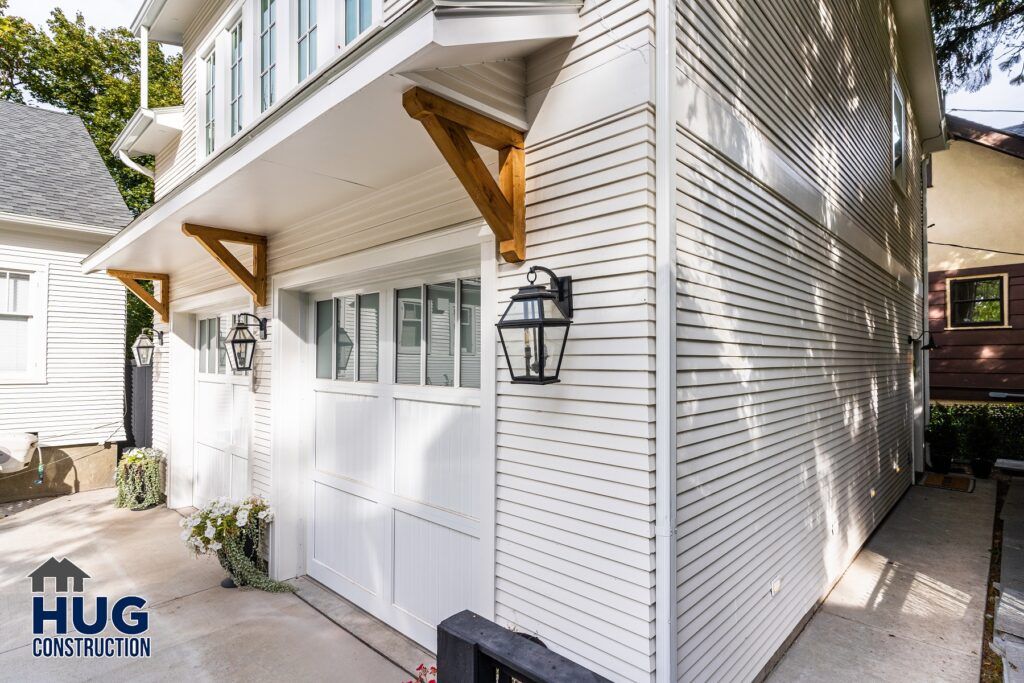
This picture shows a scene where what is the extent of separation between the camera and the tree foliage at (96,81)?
527 inches

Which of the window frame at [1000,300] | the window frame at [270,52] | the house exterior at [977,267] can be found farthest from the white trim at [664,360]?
the window frame at [1000,300]

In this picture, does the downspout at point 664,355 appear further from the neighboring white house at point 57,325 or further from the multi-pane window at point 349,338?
the neighboring white house at point 57,325

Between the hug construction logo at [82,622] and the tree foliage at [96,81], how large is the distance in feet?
37.3

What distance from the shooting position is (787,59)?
3406mm

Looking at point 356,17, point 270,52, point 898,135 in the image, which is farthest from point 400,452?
point 898,135

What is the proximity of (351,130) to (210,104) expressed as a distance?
3957 millimetres

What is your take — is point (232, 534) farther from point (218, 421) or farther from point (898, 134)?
point (898, 134)

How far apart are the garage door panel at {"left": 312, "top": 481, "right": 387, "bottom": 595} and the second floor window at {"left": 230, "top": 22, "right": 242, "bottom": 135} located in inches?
124

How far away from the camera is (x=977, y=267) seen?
8.88 m

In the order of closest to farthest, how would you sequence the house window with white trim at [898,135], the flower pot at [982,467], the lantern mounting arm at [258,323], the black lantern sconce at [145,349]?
the lantern mounting arm at [258,323]
the house window with white trim at [898,135]
the black lantern sconce at [145,349]
the flower pot at [982,467]

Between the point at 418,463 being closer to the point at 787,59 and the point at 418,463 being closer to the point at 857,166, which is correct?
the point at 787,59

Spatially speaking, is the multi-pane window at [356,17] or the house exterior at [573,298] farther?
the multi-pane window at [356,17]

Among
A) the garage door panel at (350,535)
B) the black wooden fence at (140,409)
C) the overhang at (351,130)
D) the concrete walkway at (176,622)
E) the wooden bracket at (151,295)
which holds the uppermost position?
the overhang at (351,130)

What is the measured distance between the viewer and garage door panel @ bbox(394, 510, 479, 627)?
3066 mm
